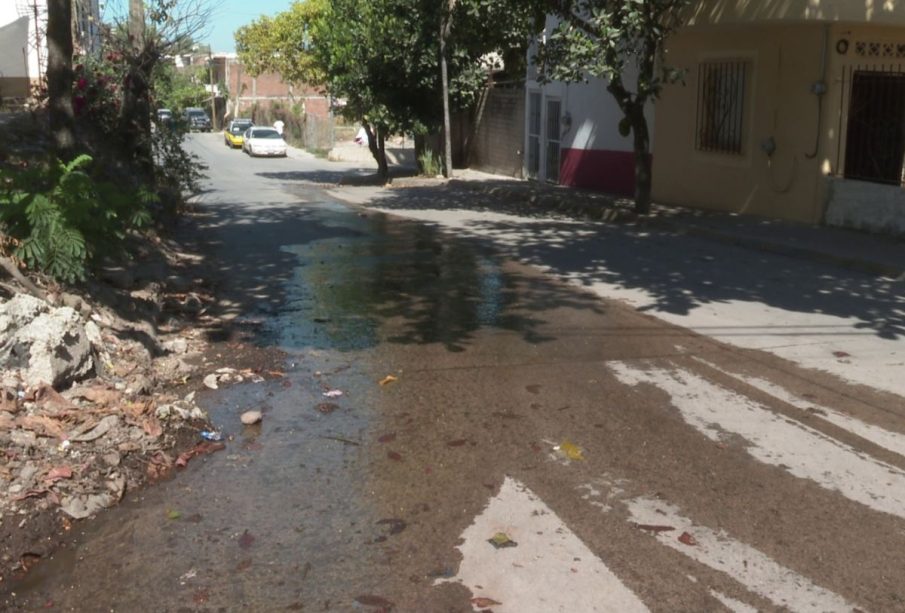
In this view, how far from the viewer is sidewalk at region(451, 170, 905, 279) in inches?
516

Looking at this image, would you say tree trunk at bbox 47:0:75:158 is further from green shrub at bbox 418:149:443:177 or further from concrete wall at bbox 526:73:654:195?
green shrub at bbox 418:149:443:177

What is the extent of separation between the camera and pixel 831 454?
6004 mm

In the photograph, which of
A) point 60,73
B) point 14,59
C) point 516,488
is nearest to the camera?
point 516,488

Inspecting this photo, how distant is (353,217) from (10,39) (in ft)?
34.1

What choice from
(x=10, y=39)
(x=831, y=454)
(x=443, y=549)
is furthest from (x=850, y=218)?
(x=10, y=39)

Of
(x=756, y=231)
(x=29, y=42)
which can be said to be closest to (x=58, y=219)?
(x=756, y=231)

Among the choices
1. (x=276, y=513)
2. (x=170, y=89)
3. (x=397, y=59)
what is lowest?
(x=276, y=513)

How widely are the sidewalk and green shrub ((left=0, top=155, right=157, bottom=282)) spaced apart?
29.8 feet

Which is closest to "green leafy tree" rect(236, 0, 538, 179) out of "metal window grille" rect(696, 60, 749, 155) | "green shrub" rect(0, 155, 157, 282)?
"metal window grille" rect(696, 60, 749, 155)

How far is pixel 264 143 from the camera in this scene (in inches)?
1905

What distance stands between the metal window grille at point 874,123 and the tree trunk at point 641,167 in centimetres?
374

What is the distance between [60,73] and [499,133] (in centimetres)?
2163

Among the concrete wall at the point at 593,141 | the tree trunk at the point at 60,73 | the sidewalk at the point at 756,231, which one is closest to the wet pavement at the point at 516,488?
the tree trunk at the point at 60,73

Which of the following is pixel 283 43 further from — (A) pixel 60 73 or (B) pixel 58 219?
(B) pixel 58 219
